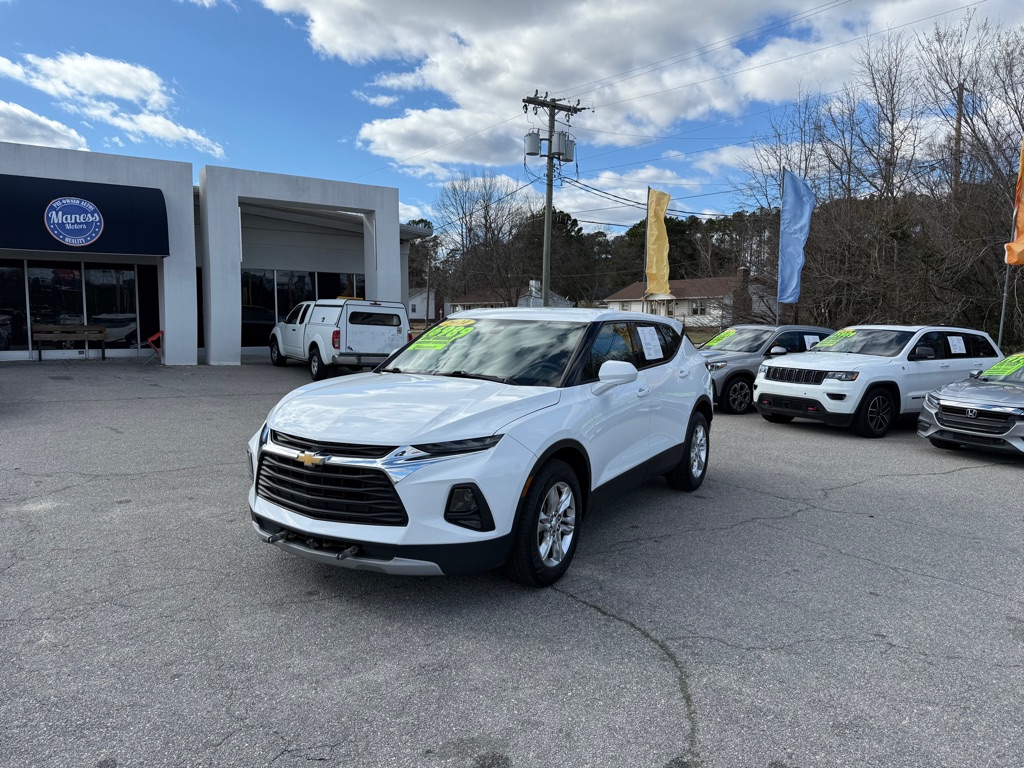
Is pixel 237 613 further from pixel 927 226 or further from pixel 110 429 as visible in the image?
pixel 927 226

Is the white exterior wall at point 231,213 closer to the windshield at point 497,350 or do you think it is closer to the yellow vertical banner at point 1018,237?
the windshield at point 497,350

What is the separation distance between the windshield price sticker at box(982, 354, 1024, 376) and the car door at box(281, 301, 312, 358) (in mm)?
13700

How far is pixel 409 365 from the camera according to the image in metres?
5.45


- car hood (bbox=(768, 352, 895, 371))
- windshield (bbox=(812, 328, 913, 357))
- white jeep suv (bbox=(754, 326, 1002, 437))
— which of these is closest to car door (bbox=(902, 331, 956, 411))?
white jeep suv (bbox=(754, 326, 1002, 437))

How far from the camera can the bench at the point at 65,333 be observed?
17.5 meters

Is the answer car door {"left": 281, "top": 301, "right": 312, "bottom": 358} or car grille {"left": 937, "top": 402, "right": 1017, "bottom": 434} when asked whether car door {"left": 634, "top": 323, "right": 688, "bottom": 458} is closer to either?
car grille {"left": 937, "top": 402, "right": 1017, "bottom": 434}

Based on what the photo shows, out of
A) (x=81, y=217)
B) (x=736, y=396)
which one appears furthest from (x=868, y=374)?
(x=81, y=217)

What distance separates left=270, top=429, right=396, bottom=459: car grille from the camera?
145 inches

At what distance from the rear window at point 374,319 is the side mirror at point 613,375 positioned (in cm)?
1142

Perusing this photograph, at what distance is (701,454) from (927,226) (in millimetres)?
16710

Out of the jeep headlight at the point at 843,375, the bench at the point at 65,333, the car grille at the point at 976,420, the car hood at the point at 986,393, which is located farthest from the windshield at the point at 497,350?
the bench at the point at 65,333

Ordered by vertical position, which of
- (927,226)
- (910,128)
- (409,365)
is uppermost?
(910,128)

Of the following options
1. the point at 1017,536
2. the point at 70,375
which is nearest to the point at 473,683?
the point at 1017,536

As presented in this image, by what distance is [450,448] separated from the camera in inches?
147
